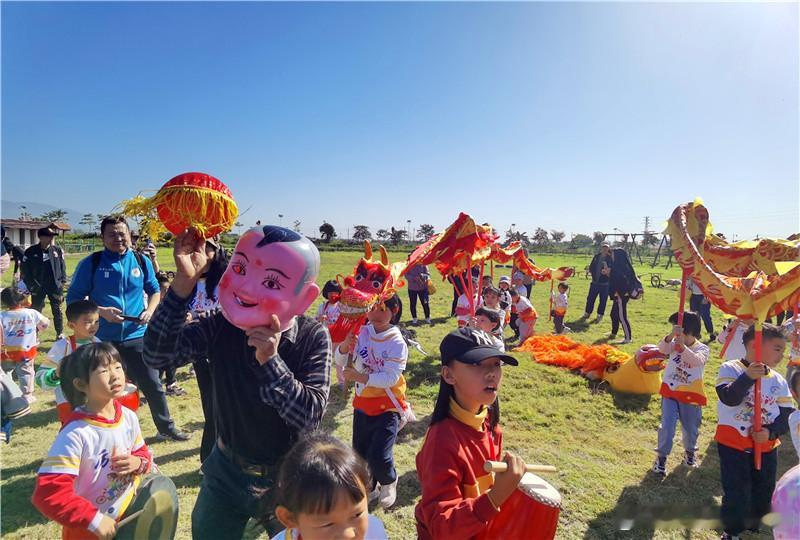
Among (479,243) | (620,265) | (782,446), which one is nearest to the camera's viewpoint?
(782,446)

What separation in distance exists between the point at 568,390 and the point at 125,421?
593 centimetres

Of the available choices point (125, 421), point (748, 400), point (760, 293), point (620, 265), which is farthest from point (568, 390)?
point (125, 421)

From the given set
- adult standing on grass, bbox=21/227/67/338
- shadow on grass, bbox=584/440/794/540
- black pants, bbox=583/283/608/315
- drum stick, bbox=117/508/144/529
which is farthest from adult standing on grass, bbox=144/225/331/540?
black pants, bbox=583/283/608/315

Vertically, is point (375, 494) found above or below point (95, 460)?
below

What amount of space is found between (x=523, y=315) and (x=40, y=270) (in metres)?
9.26

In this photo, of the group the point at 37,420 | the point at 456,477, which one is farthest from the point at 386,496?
the point at 37,420

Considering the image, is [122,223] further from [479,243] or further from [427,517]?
[479,243]

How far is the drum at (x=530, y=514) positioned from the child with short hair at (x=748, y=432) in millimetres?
2416

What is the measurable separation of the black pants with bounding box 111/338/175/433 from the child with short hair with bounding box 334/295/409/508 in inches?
80.2

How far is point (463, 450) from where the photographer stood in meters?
1.77

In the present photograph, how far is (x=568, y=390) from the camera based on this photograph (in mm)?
6398

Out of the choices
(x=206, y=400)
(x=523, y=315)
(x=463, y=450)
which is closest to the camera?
(x=463, y=450)

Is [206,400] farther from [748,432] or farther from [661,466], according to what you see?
[661,466]

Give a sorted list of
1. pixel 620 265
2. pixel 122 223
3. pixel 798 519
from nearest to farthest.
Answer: pixel 798 519, pixel 122 223, pixel 620 265
